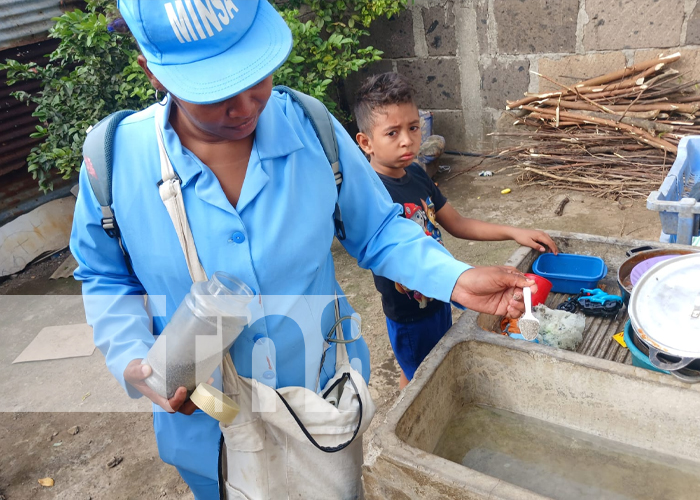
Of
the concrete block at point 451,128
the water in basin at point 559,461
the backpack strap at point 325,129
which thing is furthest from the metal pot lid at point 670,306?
the concrete block at point 451,128

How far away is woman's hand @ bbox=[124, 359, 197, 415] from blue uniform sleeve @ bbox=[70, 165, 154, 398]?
0.02 metres

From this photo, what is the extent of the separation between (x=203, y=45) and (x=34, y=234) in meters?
5.39

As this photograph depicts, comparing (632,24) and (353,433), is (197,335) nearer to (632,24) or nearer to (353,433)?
(353,433)

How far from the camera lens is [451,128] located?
604cm

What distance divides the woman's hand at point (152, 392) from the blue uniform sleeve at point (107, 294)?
0.02 m

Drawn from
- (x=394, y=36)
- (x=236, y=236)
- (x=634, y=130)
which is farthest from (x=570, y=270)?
(x=394, y=36)

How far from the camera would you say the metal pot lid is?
57.8 inches

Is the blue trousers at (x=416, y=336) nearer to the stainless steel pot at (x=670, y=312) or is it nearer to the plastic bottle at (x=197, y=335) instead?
the stainless steel pot at (x=670, y=312)

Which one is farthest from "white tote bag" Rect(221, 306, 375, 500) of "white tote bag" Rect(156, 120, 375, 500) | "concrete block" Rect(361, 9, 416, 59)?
"concrete block" Rect(361, 9, 416, 59)

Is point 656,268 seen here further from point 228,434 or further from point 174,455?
point 174,455

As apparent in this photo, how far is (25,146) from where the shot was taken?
552 cm

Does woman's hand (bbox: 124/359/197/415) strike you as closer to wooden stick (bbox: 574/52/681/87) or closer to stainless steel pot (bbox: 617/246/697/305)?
stainless steel pot (bbox: 617/246/697/305)

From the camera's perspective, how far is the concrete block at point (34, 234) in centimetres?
544

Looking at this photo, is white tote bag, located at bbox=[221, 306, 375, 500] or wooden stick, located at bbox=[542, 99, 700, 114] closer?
white tote bag, located at bbox=[221, 306, 375, 500]
